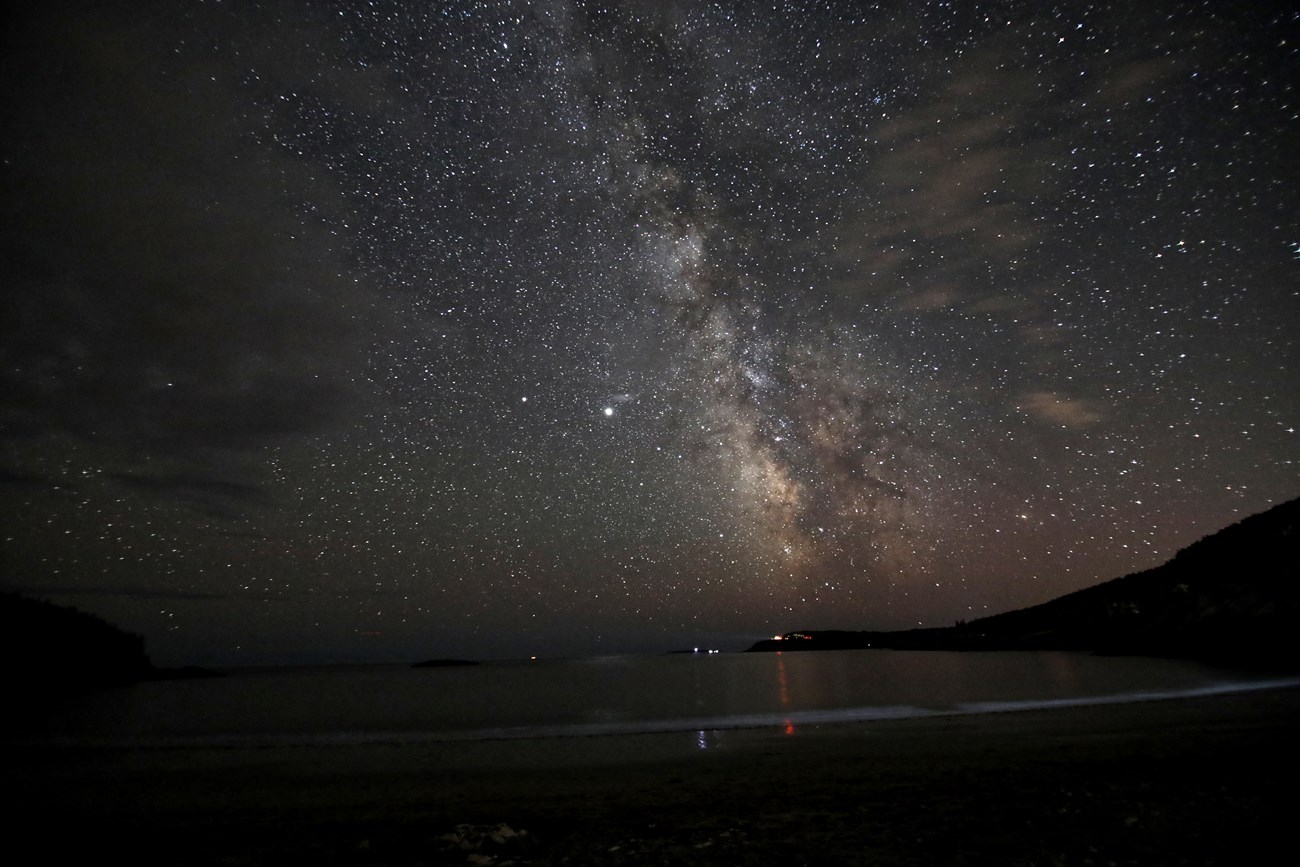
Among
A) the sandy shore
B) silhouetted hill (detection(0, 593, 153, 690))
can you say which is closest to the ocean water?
the sandy shore

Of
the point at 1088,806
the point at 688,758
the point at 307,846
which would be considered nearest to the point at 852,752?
the point at 688,758

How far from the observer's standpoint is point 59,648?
195 ft

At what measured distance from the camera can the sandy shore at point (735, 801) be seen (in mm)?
6676

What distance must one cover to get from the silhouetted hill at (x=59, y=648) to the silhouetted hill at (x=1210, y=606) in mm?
86363

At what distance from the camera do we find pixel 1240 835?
6.10 meters

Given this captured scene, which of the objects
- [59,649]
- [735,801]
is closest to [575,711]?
[735,801]

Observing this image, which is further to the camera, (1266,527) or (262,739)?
(1266,527)

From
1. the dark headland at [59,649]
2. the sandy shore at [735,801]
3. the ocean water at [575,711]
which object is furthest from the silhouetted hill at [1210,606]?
the dark headland at [59,649]

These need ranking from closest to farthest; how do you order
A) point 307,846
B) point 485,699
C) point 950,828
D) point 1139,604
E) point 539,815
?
point 950,828 < point 307,846 < point 539,815 < point 485,699 < point 1139,604

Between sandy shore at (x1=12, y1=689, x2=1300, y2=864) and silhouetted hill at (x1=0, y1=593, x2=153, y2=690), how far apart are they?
4715 centimetres

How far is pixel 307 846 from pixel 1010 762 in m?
11.1

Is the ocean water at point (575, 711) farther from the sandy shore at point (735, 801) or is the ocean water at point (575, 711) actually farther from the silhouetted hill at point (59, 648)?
the silhouetted hill at point (59, 648)

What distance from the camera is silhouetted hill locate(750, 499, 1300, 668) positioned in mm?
49781

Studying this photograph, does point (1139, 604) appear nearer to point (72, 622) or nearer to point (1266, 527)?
point (1266, 527)
